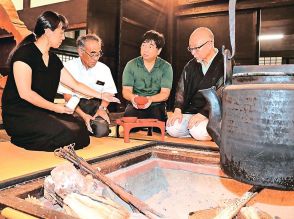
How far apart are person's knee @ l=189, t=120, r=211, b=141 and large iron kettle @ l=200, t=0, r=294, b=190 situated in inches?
108

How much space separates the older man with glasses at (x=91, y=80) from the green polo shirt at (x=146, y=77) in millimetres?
363

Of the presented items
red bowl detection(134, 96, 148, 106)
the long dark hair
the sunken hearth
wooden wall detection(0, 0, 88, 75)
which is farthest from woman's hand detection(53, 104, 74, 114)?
Answer: wooden wall detection(0, 0, 88, 75)

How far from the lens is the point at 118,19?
23.3ft

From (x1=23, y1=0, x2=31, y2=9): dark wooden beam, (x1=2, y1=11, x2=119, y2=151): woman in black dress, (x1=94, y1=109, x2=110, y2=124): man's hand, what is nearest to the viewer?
(x1=2, y1=11, x2=119, y2=151): woman in black dress

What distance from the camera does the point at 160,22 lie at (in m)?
8.80

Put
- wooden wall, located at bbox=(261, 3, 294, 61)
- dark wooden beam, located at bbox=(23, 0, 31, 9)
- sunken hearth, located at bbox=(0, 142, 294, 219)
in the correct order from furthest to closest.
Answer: wooden wall, located at bbox=(261, 3, 294, 61), dark wooden beam, located at bbox=(23, 0, 31, 9), sunken hearth, located at bbox=(0, 142, 294, 219)

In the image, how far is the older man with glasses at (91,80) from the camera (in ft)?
14.2

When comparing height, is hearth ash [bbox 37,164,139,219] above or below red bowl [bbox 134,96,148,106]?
below

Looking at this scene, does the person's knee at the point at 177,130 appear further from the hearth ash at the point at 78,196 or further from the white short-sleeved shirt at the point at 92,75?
the hearth ash at the point at 78,196

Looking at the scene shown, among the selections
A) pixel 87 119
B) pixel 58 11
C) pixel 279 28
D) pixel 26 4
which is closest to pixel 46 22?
pixel 87 119

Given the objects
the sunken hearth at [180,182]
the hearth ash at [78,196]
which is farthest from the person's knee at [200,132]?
the hearth ash at [78,196]

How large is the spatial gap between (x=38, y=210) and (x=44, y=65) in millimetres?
2173

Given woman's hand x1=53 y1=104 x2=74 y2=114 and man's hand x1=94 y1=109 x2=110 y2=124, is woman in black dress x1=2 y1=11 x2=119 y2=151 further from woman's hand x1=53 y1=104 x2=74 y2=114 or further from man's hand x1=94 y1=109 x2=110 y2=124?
man's hand x1=94 y1=109 x2=110 y2=124

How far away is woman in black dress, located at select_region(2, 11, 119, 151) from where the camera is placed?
3160 mm
